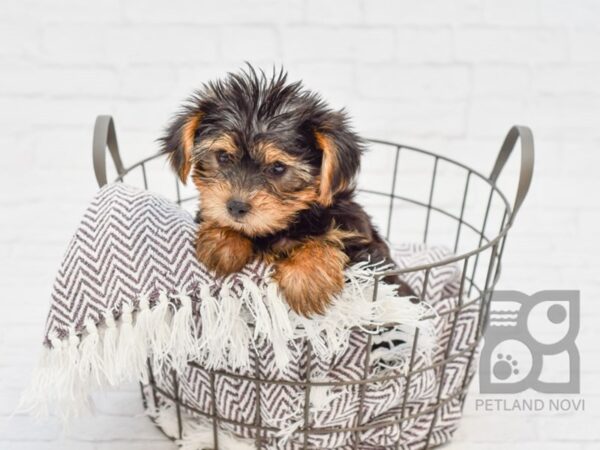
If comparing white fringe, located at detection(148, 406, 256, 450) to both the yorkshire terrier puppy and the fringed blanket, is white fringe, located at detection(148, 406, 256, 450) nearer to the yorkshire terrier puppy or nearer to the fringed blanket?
the fringed blanket

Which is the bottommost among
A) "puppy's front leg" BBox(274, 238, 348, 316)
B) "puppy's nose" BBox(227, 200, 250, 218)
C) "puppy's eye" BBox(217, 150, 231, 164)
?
"puppy's front leg" BBox(274, 238, 348, 316)

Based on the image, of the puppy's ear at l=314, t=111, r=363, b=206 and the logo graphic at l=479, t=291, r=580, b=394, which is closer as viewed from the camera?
the puppy's ear at l=314, t=111, r=363, b=206

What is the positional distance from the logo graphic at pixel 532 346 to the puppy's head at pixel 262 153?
94cm

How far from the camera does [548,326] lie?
8.68 feet

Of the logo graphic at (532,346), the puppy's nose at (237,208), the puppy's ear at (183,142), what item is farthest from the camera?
the logo graphic at (532,346)

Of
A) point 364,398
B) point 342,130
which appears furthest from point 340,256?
point 364,398

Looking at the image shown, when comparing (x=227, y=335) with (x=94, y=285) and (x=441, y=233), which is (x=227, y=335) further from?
(x=441, y=233)

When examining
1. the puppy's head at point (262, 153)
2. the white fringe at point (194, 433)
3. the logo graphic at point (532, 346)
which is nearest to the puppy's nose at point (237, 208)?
the puppy's head at point (262, 153)

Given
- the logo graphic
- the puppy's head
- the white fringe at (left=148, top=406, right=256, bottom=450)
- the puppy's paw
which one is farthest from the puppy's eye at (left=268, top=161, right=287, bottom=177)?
the logo graphic

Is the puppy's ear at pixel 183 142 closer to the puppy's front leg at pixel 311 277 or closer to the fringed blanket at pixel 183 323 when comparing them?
the fringed blanket at pixel 183 323

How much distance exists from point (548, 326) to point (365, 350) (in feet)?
3.31

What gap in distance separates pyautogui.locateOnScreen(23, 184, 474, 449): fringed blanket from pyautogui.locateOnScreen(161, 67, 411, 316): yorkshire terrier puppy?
0.18 feet

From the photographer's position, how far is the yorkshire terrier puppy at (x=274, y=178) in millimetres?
1636

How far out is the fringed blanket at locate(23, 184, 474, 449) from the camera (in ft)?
5.58
